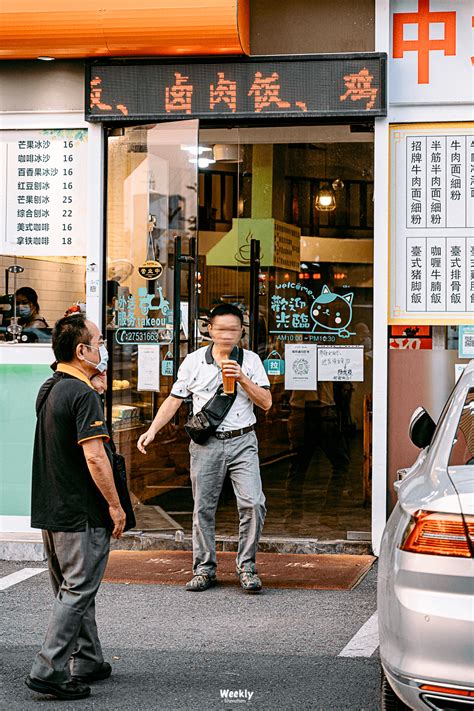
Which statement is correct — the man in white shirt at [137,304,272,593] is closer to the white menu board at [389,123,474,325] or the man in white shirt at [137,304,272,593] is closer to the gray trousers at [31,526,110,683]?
the white menu board at [389,123,474,325]

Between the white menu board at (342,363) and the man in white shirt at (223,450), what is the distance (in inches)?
62.8

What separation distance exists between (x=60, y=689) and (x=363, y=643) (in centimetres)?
181

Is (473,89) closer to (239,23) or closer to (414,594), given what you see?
(239,23)

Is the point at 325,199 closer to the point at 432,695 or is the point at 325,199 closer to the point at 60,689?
the point at 60,689

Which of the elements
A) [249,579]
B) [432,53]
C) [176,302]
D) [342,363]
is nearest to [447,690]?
[249,579]

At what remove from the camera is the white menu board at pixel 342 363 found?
28.3 ft

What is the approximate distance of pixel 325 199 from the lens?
1009cm

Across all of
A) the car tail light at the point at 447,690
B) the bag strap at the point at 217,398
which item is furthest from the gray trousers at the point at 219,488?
the car tail light at the point at 447,690

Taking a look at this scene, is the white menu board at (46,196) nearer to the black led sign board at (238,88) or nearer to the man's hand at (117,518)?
the black led sign board at (238,88)

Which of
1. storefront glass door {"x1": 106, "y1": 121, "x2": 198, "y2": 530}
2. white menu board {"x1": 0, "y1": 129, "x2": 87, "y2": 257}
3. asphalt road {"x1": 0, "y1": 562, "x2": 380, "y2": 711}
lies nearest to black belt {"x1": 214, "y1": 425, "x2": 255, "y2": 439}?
asphalt road {"x1": 0, "y1": 562, "x2": 380, "y2": 711}

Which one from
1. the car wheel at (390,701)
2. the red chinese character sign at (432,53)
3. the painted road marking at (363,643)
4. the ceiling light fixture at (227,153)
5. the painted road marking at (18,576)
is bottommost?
the painted road marking at (18,576)

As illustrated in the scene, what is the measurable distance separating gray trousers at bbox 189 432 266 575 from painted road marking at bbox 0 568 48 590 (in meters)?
1.33

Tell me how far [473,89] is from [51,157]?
11.0 feet

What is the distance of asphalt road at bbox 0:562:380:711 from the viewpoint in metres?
5.00
